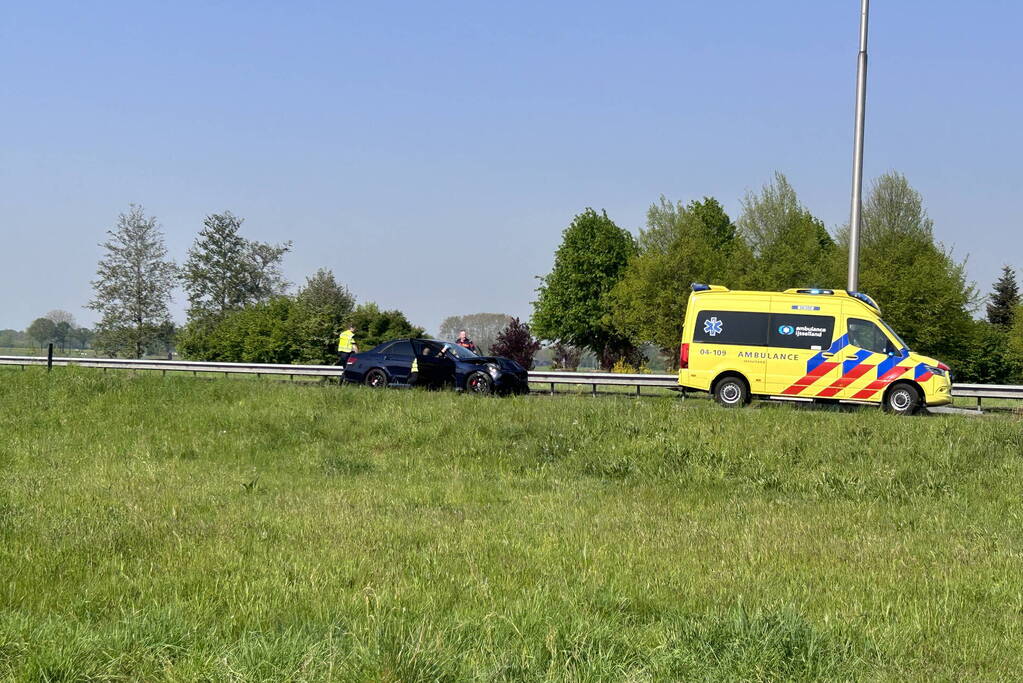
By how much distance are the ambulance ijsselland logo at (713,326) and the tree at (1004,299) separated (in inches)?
2258

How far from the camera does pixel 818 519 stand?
10.2 m

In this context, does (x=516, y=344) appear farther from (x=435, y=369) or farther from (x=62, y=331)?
(x=62, y=331)

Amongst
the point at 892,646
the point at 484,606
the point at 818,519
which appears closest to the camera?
the point at 892,646

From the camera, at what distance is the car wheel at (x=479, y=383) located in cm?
2277

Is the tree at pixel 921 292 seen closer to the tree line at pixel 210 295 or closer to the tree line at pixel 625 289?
the tree line at pixel 625 289

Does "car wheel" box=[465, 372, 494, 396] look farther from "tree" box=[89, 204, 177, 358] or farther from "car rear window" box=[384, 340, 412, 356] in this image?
"tree" box=[89, 204, 177, 358]

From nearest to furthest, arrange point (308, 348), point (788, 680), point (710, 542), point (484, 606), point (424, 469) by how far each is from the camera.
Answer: point (788, 680)
point (484, 606)
point (710, 542)
point (424, 469)
point (308, 348)

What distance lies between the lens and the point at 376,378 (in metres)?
24.4

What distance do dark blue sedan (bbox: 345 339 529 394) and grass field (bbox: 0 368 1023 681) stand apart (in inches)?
201

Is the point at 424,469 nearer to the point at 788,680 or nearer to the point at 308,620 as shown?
the point at 308,620

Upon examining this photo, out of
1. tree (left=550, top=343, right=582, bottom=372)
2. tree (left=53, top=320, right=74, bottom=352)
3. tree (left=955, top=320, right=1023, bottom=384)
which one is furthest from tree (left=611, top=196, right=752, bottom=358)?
tree (left=53, top=320, right=74, bottom=352)

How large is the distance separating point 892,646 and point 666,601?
4.93 feet

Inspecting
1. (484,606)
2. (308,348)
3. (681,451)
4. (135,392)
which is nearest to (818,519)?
(681,451)

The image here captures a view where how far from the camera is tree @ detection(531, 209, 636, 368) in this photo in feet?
243
